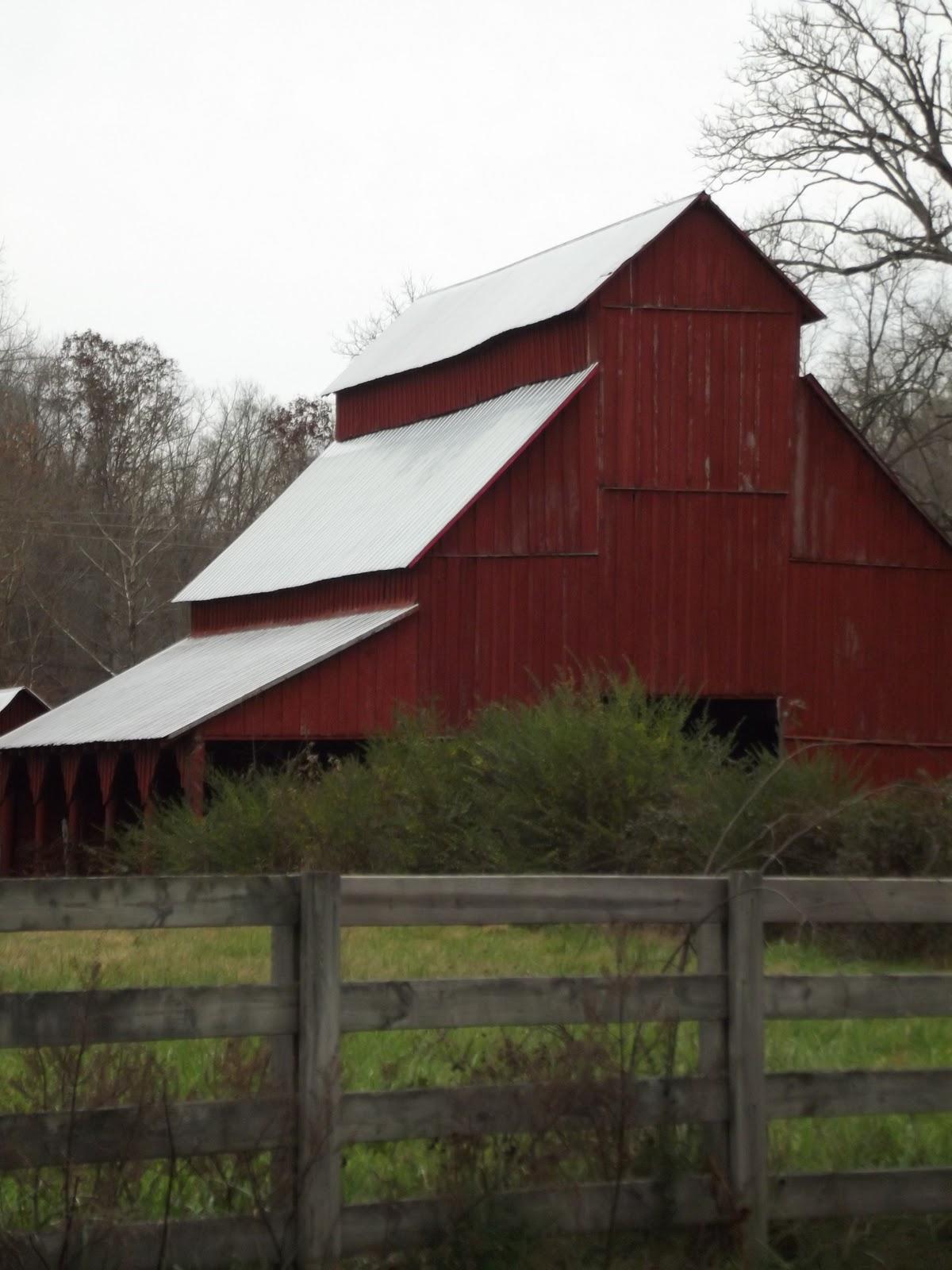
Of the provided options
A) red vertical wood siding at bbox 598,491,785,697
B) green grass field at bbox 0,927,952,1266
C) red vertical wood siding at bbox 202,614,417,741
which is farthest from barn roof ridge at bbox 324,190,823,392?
green grass field at bbox 0,927,952,1266

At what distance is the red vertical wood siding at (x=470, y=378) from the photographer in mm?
28453

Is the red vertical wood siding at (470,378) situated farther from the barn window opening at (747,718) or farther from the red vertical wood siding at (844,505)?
the barn window opening at (747,718)

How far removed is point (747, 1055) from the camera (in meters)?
7.01

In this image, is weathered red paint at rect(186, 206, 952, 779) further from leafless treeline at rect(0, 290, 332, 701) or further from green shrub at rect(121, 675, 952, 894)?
leafless treeline at rect(0, 290, 332, 701)

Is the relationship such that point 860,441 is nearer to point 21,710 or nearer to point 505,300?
point 505,300

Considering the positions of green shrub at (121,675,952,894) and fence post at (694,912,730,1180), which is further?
green shrub at (121,675,952,894)

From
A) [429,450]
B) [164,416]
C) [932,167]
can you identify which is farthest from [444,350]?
[164,416]

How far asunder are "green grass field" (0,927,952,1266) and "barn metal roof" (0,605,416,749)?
878 centimetres

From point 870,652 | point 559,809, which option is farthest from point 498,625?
point 559,809

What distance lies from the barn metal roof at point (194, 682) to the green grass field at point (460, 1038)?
8776mm

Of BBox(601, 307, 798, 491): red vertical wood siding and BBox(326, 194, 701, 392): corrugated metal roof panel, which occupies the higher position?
BBox(326, 194, 701, 392): corrugated metal roof panel

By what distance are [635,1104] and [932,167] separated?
30.6 metres

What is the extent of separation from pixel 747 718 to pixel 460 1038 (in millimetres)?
18882

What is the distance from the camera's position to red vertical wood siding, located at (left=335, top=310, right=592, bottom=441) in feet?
93.4
